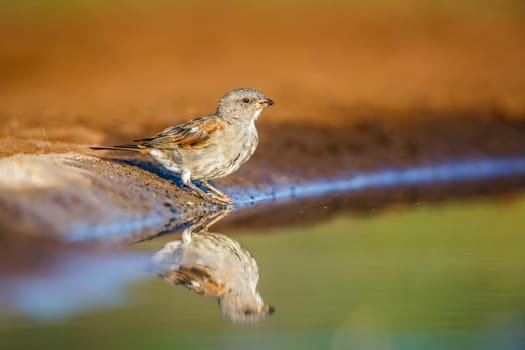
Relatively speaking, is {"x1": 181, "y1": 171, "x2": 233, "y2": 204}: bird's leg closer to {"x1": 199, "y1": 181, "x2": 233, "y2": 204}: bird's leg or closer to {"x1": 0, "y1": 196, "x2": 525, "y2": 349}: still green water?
{"x1": 199, "y1": 181, "x2": 233, "y2": 204}: bird's leg

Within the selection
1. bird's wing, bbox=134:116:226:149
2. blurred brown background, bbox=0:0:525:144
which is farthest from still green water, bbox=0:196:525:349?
blurred brown background, bbox=0:0:525:144

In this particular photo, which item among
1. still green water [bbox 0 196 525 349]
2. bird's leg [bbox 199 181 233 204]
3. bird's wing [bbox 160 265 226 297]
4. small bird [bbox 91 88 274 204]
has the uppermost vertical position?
small bird [bbox 91 88 274 204]

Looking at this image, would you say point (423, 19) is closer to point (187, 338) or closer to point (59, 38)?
point (59, 38)

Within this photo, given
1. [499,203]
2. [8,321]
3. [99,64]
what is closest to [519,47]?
[99,64]

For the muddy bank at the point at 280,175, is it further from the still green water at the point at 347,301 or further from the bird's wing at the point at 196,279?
the bird's wing at the point at 196,279

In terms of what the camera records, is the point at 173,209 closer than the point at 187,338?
No

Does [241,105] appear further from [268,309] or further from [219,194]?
[268,309]
